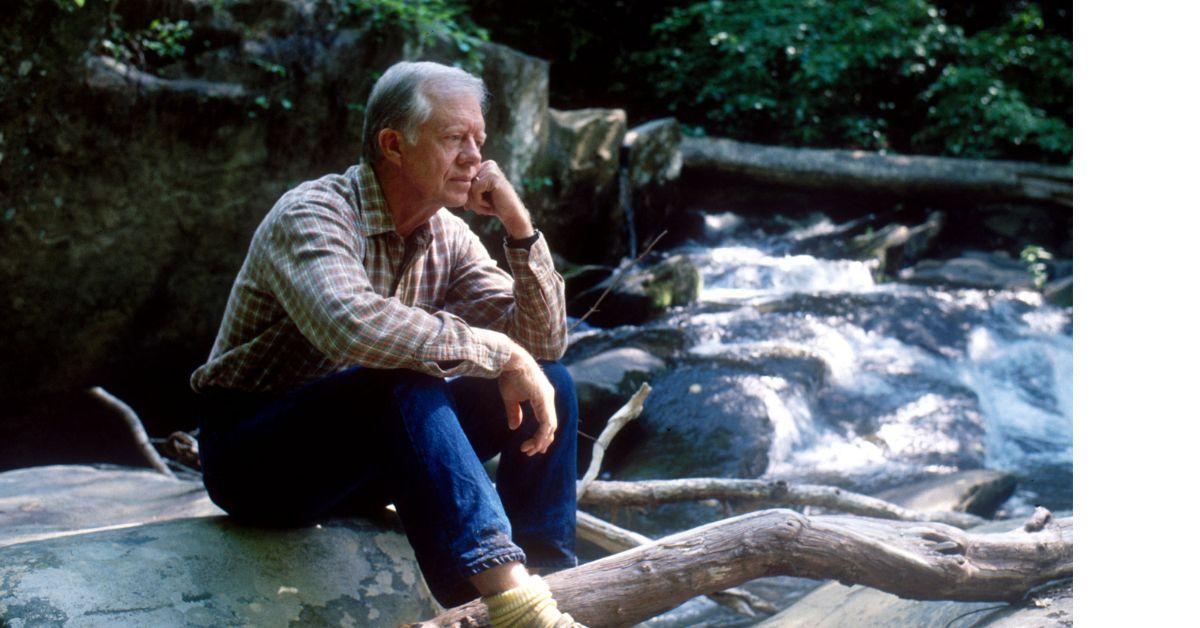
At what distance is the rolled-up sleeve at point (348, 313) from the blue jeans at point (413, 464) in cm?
8

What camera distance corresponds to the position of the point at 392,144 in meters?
2.31

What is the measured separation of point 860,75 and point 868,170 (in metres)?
1.59

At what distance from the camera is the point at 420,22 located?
597 cm

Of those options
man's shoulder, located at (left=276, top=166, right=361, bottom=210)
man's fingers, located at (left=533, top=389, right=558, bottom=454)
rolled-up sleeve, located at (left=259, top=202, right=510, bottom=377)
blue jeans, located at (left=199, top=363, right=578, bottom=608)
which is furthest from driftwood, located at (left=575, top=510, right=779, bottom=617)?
man's shoulder, located at (left=276, top=166, right=361, bottom=210)

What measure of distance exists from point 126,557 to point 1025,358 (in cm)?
585

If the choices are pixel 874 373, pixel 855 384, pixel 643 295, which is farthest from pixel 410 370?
pixel 643 295

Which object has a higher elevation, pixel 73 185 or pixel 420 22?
pixel 420 22

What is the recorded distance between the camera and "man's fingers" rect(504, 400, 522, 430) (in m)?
2.27

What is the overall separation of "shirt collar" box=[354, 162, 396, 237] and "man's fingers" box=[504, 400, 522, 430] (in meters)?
0.48

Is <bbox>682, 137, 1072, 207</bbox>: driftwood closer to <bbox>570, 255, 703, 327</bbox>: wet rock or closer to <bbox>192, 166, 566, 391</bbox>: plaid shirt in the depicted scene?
<bbox>570, 255, 703, 327</bbox>: wet rock

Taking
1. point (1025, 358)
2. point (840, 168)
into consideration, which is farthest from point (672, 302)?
point (840, 168)
